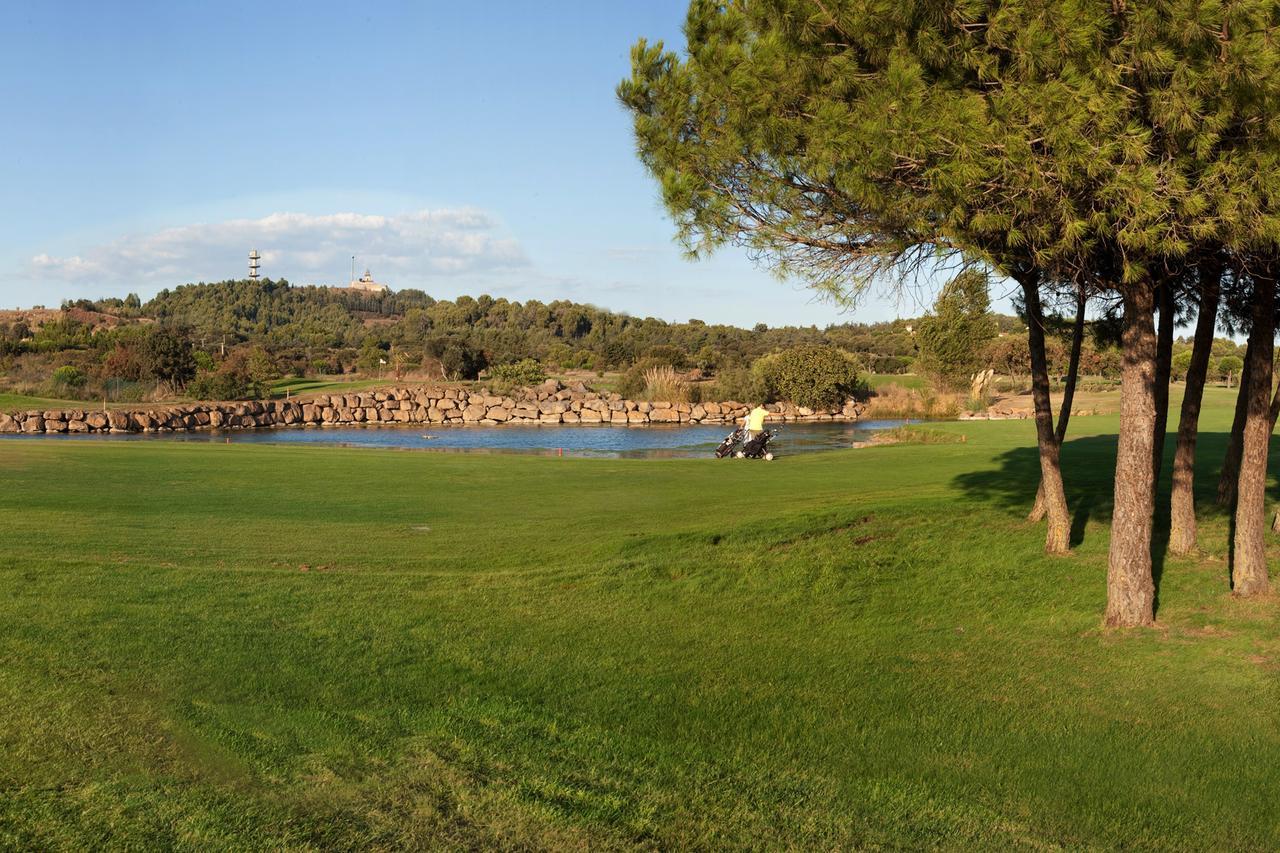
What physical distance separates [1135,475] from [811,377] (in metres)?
49.0

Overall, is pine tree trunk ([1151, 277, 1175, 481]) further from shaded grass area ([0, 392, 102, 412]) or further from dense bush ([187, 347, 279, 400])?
dense bush ([187, 347, 279, 400])

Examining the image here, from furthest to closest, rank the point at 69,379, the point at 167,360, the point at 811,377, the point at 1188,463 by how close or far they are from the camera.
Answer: the point at 167,360
the point at 69,379
the point at 811,377
the point at 1188,463

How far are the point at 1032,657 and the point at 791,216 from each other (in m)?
4.18

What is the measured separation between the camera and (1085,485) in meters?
16.6

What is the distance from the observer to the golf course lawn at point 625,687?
17.6 feet

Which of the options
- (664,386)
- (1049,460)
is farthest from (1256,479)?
(664,386)

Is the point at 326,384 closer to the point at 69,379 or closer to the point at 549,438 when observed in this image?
the point at 69,379

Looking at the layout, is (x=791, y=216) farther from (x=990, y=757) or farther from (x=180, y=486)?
(x=180, y=486)

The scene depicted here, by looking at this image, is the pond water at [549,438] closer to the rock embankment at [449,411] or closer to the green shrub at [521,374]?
the rock embankment at [449,411]

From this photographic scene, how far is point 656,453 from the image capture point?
35.4 meters

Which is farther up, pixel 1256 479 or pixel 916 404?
pixel 916 404

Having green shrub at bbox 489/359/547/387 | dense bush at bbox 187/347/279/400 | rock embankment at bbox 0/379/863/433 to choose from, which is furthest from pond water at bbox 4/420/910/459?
green shrub at bbox 489/359/547/387

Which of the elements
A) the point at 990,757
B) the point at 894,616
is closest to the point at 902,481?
the point at 894,616

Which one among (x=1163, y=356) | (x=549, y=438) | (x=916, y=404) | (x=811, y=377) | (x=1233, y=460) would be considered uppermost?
(x=811, y=377)
